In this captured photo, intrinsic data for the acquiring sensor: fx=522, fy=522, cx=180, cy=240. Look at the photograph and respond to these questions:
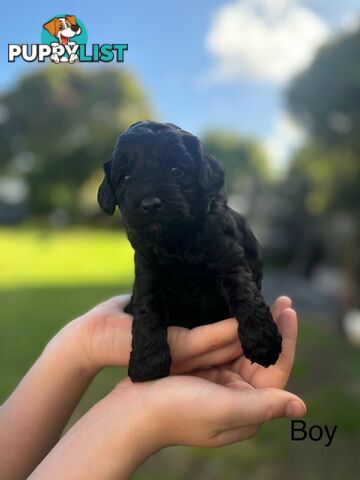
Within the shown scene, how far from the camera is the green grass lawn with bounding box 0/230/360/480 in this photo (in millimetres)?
1245

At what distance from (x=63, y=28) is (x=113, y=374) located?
91 centimetres

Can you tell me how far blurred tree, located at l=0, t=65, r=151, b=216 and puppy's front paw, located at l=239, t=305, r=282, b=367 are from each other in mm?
576

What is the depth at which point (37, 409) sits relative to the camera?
23.7 inches

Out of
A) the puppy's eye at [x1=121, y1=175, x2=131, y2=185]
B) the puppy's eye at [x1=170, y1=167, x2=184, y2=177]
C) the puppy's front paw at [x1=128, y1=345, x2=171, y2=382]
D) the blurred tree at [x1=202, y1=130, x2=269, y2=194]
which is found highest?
the blurred tree at [x1=202, y1=130, x2=269, y2=194]

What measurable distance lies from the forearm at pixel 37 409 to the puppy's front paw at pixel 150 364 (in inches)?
6.2

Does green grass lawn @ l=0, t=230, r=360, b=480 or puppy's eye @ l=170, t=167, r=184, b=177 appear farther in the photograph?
green grass lawn @ l=0, t=230, r=360, b=480

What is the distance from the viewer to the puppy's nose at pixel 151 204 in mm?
395

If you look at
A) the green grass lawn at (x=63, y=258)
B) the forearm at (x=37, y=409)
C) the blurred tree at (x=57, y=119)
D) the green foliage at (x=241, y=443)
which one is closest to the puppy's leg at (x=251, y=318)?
the forearm at (x=37, y=409)

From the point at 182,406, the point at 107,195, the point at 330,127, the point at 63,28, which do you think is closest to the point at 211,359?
the point at 182,406

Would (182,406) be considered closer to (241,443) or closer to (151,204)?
(151,204)

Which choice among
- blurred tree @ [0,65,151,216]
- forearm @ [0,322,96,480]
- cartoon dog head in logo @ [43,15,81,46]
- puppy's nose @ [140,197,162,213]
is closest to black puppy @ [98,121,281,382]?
puppy's nose @ [140,197,162,213]

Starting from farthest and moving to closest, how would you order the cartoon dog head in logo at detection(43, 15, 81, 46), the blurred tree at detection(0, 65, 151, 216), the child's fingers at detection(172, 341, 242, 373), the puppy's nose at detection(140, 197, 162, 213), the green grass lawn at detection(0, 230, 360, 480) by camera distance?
the green grass lawn at detection(0, 230, 360, 480)
the blurred tree at detection(0, 65, 151, 216)
the cartoon dog head in logo at detection(43, 15, 81, 46)
the child's fingers at detection(172, 341, 242, 373)
the puppy's nose at detection(140, 197, 162, 213)

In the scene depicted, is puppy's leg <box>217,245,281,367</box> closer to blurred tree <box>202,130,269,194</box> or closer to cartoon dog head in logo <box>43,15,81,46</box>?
cartoon dog head in logo <box>43,15,81,46</box>

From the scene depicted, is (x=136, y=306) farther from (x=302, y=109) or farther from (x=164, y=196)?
(x=302, y=109)
